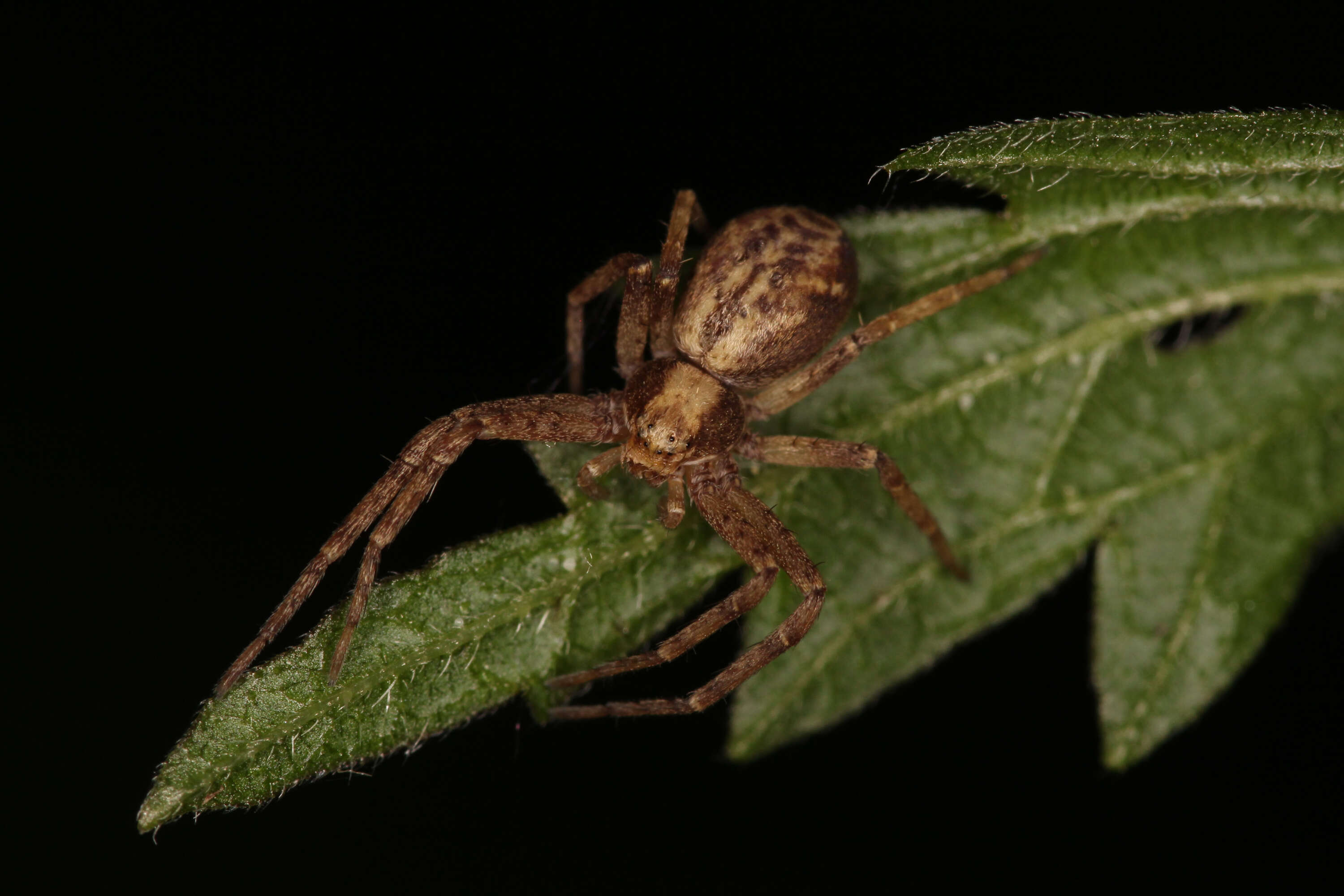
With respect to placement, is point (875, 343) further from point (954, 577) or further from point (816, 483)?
point (954, 577)

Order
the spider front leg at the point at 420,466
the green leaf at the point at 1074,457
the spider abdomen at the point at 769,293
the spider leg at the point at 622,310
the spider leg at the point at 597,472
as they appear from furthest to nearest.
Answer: the spider leg at the point at 622,310 < the spider abdomen at the point at 769,293 < the green leaf at the point at 1074,457 < the spider leg at the point at 597,472 < the spider front leg at the point at 420,466

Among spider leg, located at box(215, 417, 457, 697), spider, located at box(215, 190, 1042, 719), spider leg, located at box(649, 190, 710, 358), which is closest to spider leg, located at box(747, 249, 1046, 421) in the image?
spider, located at box(215, 190, 1042, 719)

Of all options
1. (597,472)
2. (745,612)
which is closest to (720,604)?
(745,612)

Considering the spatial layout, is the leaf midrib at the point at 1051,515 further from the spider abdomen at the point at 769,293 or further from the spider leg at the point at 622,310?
the spider leg at the point at 622,310

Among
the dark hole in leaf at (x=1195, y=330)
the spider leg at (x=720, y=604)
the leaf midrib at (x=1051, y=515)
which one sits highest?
the spider leg at (x=720, y=604)

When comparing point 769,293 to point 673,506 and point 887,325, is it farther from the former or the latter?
point 673,506

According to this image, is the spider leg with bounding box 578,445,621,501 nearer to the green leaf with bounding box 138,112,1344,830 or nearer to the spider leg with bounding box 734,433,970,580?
the green leaf with bounding box 138,112,1344,830

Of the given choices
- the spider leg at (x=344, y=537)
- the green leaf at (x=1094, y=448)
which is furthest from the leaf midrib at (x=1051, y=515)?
the spider leg at (x=344, y=537)
